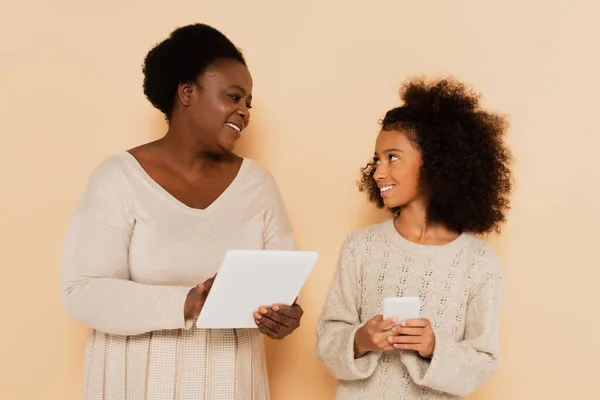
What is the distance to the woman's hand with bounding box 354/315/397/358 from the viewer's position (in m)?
1.49

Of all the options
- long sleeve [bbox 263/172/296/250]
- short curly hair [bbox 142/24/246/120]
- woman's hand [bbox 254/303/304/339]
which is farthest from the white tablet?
short curly hair [bbox 142/24/246/120]

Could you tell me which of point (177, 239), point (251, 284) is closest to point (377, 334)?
point (251, 284)

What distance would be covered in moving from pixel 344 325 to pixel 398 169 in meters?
0.39

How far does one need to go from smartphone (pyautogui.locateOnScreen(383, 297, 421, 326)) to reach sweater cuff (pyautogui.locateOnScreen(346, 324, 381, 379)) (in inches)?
5.5

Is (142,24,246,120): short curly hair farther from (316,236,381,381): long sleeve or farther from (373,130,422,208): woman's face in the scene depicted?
(316,236,381,381): long sleeve

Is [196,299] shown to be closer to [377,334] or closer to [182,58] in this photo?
[377,334]

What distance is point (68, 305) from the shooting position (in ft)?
5.20

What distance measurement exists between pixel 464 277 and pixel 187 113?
77 cm

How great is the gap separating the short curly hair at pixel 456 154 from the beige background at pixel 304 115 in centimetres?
36

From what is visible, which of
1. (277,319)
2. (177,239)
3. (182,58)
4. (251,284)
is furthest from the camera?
(182,58)

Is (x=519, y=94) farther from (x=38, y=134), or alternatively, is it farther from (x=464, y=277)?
(x=38, y=134)

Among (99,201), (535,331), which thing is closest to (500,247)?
(535,331)

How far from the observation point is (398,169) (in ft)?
5.53

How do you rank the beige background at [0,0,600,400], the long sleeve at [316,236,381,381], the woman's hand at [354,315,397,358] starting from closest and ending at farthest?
the woman's hand at [354,315,397,358] < the long sleeve at [316,236,381,381] < the beige background at [0,0,600,400]
